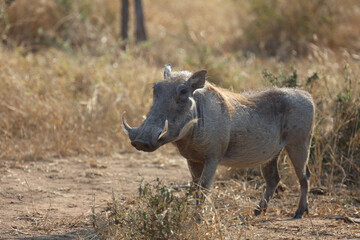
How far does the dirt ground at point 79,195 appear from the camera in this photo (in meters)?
4.12

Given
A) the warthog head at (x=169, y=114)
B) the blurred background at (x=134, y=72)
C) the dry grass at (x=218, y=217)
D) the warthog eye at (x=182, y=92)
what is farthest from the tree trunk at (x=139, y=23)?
the warthog eye at (x=182, y=92)

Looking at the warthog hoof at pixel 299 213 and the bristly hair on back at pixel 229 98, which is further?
the warthog hoof at pixel 299 213

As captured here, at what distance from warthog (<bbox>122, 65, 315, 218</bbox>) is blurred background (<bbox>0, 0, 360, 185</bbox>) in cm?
75

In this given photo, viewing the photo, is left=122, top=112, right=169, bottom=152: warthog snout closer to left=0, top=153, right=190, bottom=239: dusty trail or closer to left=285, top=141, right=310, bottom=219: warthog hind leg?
left=0, top=153, right=190, bottom=239: dusty trail

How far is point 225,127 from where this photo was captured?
4234mm

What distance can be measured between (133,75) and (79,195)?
304 cm

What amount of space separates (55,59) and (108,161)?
8.00ft

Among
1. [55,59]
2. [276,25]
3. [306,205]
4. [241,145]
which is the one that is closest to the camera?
[241,145]

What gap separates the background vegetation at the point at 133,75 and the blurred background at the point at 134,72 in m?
0.02

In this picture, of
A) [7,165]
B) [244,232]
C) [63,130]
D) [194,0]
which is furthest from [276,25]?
[244,232]

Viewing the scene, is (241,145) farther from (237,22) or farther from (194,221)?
(237,22)

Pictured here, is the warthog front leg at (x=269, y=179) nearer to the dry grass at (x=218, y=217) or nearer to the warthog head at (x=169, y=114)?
the dry grass at (x=218, y=217)

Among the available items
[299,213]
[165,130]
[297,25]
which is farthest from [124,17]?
[165,130]

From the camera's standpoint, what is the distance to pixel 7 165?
5848 mm
